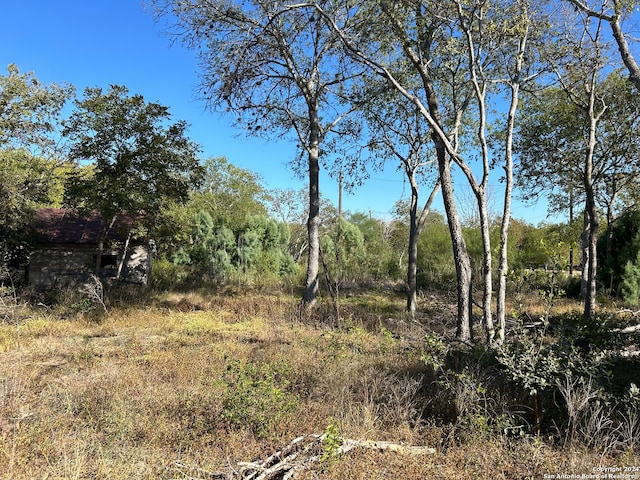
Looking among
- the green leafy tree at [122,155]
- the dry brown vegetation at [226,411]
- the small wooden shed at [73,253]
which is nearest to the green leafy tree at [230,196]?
the small wooden shed at [73,253]

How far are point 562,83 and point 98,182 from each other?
1098 cm

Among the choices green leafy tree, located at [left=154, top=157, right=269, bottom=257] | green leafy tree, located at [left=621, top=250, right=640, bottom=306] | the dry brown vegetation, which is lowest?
the dry brown vegetation

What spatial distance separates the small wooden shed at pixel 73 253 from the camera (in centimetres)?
1409

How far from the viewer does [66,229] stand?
1490 cm

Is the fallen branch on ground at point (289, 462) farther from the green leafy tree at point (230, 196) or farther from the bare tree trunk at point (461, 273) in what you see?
the green leafy tree at point (230, 196)

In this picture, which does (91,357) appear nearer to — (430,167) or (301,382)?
(301,382)

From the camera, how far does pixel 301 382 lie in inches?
193

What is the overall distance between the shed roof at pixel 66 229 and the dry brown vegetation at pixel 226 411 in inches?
296

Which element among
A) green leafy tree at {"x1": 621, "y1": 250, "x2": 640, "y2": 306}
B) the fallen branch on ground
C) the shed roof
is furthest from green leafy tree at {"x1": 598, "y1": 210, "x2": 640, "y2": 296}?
the shed roof

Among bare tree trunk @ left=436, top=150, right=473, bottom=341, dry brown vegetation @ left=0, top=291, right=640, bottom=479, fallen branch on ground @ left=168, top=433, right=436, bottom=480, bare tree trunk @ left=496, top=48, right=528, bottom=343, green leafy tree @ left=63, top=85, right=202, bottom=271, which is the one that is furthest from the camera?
green leafy tree @ left=63, top=85, right=202, bottom=271

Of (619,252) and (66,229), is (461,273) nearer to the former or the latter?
(619,252)

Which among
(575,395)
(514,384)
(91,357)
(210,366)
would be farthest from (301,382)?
(91,357)

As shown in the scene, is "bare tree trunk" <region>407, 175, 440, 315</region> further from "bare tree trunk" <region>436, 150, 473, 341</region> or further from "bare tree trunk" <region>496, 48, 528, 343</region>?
"bare tree trunk" <region>496, 48, 528, 343</region>

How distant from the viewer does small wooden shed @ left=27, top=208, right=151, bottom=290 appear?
1409 cm
